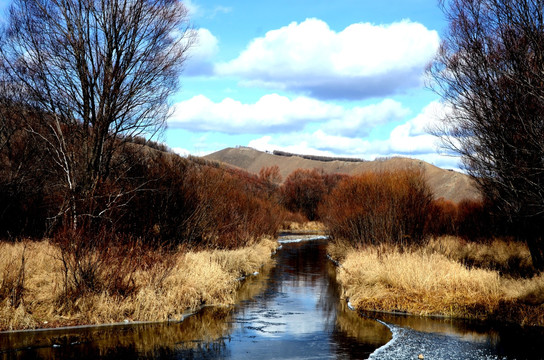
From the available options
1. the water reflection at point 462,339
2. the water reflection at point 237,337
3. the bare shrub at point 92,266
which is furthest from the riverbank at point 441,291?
the bare shrub at point 92,266

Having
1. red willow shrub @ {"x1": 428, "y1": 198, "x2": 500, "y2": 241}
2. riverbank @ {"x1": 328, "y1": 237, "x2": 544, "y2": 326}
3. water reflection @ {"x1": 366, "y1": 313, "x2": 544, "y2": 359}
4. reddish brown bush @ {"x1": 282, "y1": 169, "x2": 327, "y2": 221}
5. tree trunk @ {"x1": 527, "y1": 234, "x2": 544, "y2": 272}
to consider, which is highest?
reddish brown bush @ {"x1": 282, "y1": 169, "x2": 327, "y2": 221}

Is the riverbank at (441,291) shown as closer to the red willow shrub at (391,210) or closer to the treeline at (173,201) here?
the red willow shrub at (391,210)

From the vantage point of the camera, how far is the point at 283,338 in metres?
10.8

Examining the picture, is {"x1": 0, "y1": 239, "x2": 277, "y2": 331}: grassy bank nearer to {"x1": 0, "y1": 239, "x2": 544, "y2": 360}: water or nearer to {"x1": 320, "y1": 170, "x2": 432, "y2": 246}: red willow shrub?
{"x1": 0, "y1": 239, "x2": 544, "y2": 360}: water

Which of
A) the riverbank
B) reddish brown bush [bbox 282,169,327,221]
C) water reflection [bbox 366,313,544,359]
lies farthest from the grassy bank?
reddish brown bush [bbox 282,169,327,221]

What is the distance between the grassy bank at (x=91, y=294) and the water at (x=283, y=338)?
0.37m

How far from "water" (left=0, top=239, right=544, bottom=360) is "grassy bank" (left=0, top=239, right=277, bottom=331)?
1.22 feet

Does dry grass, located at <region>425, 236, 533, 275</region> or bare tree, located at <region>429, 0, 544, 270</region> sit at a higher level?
bare tree, located at <region>429, 0, 544, 270</region>

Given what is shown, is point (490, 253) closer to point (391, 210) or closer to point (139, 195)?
point (391, 210)

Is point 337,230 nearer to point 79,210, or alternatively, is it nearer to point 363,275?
point 363,275

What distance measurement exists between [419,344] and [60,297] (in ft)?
25.7

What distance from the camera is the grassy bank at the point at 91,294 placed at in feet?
35.3

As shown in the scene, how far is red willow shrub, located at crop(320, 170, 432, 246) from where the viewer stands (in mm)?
20531

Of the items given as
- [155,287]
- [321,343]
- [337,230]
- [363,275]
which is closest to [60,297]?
[155,287]
